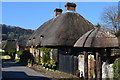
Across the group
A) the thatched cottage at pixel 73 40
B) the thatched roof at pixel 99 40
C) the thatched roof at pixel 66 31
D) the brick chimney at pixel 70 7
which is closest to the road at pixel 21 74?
the thatched cottage at pixel 73 40

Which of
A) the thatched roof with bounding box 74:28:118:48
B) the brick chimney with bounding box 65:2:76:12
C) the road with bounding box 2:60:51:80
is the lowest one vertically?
the road with bounding box 2:60:51:80

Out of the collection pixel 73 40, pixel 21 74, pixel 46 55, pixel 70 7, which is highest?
pixel 70 7

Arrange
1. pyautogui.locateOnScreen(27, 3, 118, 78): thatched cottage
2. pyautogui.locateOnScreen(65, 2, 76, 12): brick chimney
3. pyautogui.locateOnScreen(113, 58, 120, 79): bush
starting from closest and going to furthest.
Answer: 1. pyautogui.locateOnScreen(113, 58, 120, 79): bush
2. pyautogui.locateOnScreen(27, 3, 118, 78): thatched cottage
3. pyautogui.locateOnScreen(65, 2, 76, 12): brick chimney

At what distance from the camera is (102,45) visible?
52.0ft

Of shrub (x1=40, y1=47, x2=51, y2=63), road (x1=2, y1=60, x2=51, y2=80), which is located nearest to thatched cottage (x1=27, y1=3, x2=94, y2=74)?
shrub (x1=40, y1=47, x2=51, y2=63)

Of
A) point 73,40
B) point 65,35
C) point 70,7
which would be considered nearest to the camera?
point 73,40

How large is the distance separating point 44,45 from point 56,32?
200 centimetres

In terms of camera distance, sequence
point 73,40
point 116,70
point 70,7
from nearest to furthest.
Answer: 1. point 116,70
2. point 73,40
3. point 70,7

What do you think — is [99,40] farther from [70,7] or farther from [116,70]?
[70,7]

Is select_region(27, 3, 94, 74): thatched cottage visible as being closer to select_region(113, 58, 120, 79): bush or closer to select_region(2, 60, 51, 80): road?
select_region(2, 60, 51, 80): road

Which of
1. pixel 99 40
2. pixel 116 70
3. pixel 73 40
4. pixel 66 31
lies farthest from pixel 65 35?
pixel 116 70

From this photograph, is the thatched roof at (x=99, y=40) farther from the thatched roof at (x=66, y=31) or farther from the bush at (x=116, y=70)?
the bush at (x=116, y=70)

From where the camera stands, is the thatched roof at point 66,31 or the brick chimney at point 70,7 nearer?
the thatched roof at point 66,31

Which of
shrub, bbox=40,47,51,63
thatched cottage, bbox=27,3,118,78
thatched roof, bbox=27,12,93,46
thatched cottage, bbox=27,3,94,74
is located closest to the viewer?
thatched cottage, bbox=27,3,118,78
